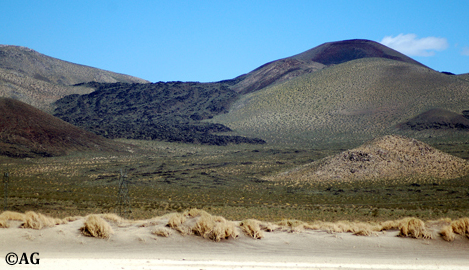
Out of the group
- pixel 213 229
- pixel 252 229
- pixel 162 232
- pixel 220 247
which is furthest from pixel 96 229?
pixel 252 229

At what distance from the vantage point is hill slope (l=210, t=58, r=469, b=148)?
294 ft

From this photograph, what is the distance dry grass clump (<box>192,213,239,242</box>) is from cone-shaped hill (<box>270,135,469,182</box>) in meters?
30.8

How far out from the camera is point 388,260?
9.97 metres

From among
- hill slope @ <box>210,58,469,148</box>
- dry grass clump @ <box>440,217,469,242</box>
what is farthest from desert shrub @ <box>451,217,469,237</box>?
hill slope @ <box>210,58,469,148</box>

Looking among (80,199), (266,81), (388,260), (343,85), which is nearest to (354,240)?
(388,260)

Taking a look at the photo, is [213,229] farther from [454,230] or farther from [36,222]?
[454,230]

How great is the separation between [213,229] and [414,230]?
4864mm

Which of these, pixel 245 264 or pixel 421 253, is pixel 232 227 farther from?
pixel 421 253

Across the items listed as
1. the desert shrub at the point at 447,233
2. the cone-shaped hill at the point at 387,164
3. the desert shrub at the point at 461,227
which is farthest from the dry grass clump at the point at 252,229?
the cone-shaped hill at the point at 387,164

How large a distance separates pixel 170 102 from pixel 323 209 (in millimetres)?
117551

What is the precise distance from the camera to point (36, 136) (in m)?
68.4

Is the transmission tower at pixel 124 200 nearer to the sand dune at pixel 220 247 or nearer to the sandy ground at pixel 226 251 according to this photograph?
the sand dune at pixel 220 247

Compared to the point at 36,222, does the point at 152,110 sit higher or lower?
higher

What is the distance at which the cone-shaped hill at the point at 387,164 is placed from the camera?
133 feet
